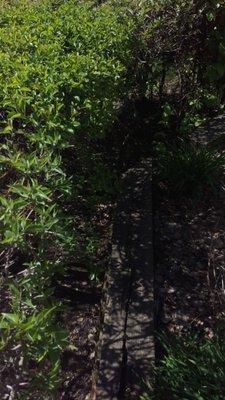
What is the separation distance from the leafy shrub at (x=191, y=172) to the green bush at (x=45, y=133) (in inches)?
29.2

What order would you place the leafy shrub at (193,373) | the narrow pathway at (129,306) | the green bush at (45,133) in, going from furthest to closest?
the narrow pathway at (129,306), the leafy shrub at (193,373), the green bush at (45,133)

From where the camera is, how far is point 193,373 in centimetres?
260

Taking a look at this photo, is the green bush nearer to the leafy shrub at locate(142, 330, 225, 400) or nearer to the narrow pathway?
the narrow pathway

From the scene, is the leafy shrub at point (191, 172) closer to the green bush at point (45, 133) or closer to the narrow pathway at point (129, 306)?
the narrow pathway at point (129, 306)

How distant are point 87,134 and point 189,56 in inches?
99.1

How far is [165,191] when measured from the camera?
187 inches

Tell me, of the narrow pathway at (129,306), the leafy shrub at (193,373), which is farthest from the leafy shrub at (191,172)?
the leafy shrub at (193,373)

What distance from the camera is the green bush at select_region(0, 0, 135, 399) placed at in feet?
6.88

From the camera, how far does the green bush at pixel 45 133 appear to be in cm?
210

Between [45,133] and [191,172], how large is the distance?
2070 millimetres

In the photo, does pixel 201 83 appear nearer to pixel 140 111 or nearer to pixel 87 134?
pixel 140 111

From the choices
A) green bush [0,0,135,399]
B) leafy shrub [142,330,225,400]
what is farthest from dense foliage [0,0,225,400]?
leafy shrub [142,330,225,400]

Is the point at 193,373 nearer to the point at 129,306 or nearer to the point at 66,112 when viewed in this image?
the point at 129,306

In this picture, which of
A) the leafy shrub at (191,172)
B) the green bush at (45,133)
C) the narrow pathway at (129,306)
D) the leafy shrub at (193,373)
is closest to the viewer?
the green bush at (45,133)
